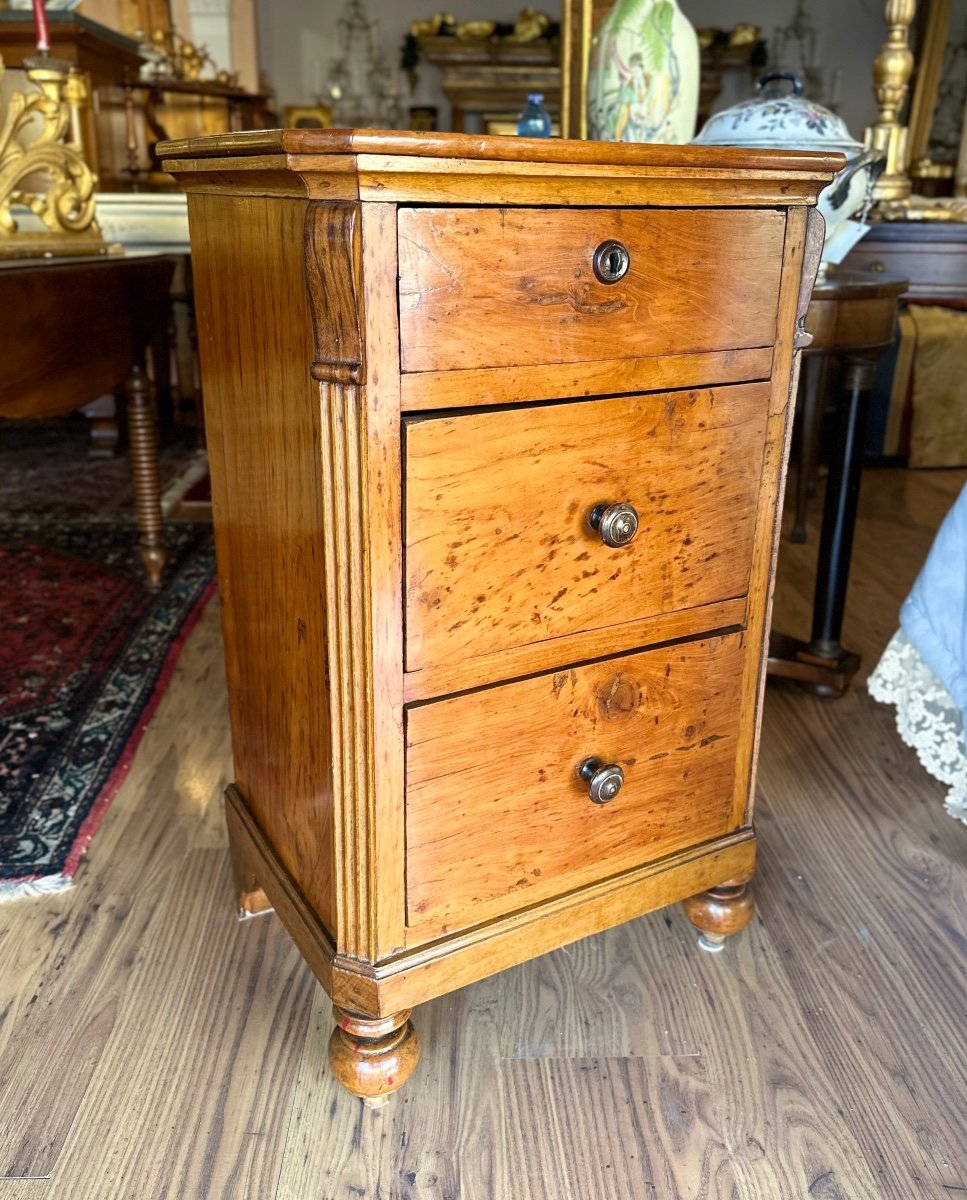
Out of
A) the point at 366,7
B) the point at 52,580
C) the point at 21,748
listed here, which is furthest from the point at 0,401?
the point at 366,7

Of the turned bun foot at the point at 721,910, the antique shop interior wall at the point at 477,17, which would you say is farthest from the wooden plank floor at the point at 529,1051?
the antique shop interior wall at the point at 477,17

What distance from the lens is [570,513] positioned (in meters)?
0.89

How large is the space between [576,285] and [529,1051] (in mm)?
756

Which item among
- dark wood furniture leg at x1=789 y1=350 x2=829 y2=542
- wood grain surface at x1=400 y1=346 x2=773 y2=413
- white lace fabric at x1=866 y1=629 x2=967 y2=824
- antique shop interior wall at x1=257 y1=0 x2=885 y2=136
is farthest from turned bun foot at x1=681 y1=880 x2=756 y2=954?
antique shop interior wall at x1=257 y1=0 x2=885 y2=136

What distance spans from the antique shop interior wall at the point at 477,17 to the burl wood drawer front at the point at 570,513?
25.6ft

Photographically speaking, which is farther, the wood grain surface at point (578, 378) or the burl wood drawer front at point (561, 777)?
the burl wood drawer front at point (561, 777)

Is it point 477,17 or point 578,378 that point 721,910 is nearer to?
point 578,378

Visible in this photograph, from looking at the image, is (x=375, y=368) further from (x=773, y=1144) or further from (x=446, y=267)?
(x=773, y=1144)

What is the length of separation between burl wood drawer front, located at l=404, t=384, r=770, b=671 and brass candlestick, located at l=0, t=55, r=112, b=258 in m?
1.61

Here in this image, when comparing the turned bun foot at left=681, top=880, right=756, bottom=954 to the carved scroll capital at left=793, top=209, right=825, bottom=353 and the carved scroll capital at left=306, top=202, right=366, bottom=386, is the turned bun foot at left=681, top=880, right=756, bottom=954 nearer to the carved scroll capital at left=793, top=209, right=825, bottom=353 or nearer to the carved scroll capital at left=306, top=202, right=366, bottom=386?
the carved scroll capital at left=793, top=209, right=825, bottom=353

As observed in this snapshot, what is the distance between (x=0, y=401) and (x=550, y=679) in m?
1.25

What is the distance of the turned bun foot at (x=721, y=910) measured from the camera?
46.0 inches

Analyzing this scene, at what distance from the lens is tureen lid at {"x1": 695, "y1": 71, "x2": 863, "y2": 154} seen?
4.67 feet

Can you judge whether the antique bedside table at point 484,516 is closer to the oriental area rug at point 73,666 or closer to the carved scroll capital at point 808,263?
the carved scroll capital at point 808,263
